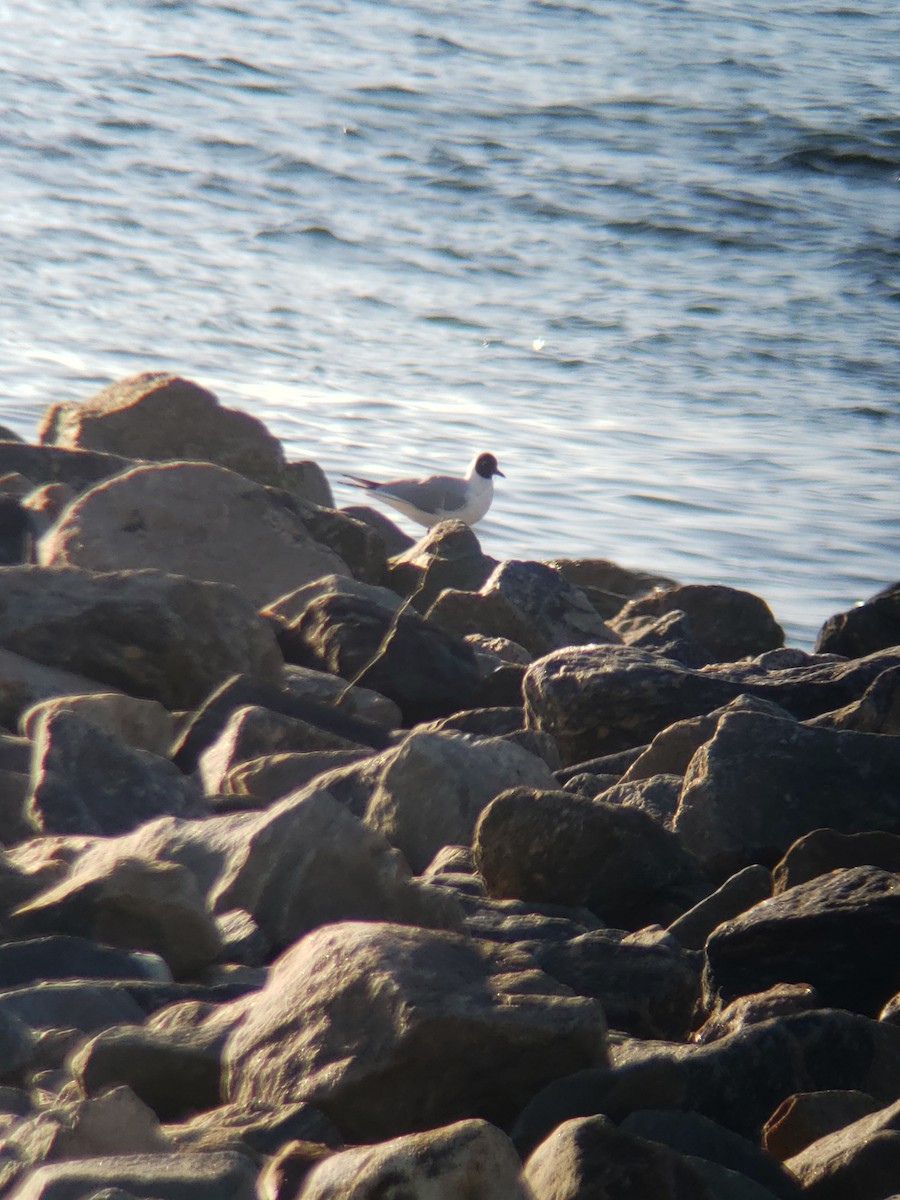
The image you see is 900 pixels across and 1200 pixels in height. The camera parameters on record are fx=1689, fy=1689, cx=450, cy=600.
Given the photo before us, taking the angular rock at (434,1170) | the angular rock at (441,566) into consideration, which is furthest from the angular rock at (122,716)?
the angular rock at (441,566)

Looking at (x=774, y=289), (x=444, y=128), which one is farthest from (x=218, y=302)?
(x=444, y=128)

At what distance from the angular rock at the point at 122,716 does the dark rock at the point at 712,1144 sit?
1862mm

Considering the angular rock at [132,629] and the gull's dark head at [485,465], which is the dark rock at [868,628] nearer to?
the angular rock at [132,629]

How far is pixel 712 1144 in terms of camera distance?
2006mm

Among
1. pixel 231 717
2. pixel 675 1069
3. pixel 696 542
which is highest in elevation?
pixel 675 1069

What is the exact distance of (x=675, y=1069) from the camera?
7.15ft

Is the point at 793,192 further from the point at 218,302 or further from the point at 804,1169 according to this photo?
the point at 804,1169

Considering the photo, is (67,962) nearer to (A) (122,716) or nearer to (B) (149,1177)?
(B) (149,1177)

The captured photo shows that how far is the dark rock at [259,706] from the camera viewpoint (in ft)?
12.4

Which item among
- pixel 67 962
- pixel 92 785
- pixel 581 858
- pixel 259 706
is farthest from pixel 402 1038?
pixel 259 706

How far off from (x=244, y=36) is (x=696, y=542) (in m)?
15.2

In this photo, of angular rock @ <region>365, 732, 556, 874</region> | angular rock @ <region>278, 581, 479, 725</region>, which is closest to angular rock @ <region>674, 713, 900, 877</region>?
angular rock @ <region>365, 732, 556, 874</region>

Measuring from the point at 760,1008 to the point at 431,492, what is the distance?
22.9 feet

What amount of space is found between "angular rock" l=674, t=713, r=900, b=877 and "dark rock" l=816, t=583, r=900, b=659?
8.95ft
